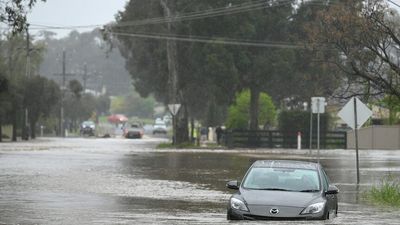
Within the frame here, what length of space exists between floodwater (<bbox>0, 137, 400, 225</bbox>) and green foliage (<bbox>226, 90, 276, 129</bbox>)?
1024 inches

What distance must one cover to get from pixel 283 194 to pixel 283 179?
0.95 metres

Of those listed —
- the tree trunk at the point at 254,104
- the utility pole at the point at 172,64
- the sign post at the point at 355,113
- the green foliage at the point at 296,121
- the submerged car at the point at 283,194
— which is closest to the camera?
the submerged car at the point at 283,194

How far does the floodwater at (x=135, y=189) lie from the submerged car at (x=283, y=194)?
44cm

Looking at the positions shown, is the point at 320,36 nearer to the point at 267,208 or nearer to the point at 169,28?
the point at 267,208

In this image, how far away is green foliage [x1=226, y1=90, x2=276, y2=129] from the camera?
67.8 metres

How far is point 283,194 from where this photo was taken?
15586 mm

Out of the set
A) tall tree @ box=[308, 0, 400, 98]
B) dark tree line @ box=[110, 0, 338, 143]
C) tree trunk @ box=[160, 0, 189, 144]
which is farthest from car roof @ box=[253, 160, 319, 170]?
dark tree line @ box=[110, 0, 338, 143]

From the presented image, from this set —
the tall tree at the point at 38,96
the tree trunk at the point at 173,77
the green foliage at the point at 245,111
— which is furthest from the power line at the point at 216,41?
the tall tree at the point at 38,96

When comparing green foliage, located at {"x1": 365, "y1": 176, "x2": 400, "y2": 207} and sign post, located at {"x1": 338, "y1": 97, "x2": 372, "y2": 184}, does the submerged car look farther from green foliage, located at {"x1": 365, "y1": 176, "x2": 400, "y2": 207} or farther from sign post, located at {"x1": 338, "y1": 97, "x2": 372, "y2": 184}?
sign post, located at {"x1": 338, "y1": 97, "x2": 372, "y2": 184}

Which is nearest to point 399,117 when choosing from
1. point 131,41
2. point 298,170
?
point 131,41

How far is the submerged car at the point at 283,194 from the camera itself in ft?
49.0

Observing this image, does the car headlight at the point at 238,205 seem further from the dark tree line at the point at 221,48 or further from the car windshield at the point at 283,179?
the dark tree line at the point at 221,48

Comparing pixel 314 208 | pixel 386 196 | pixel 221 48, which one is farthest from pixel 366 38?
pixel 221 48

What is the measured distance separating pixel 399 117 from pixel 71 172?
4292cm
